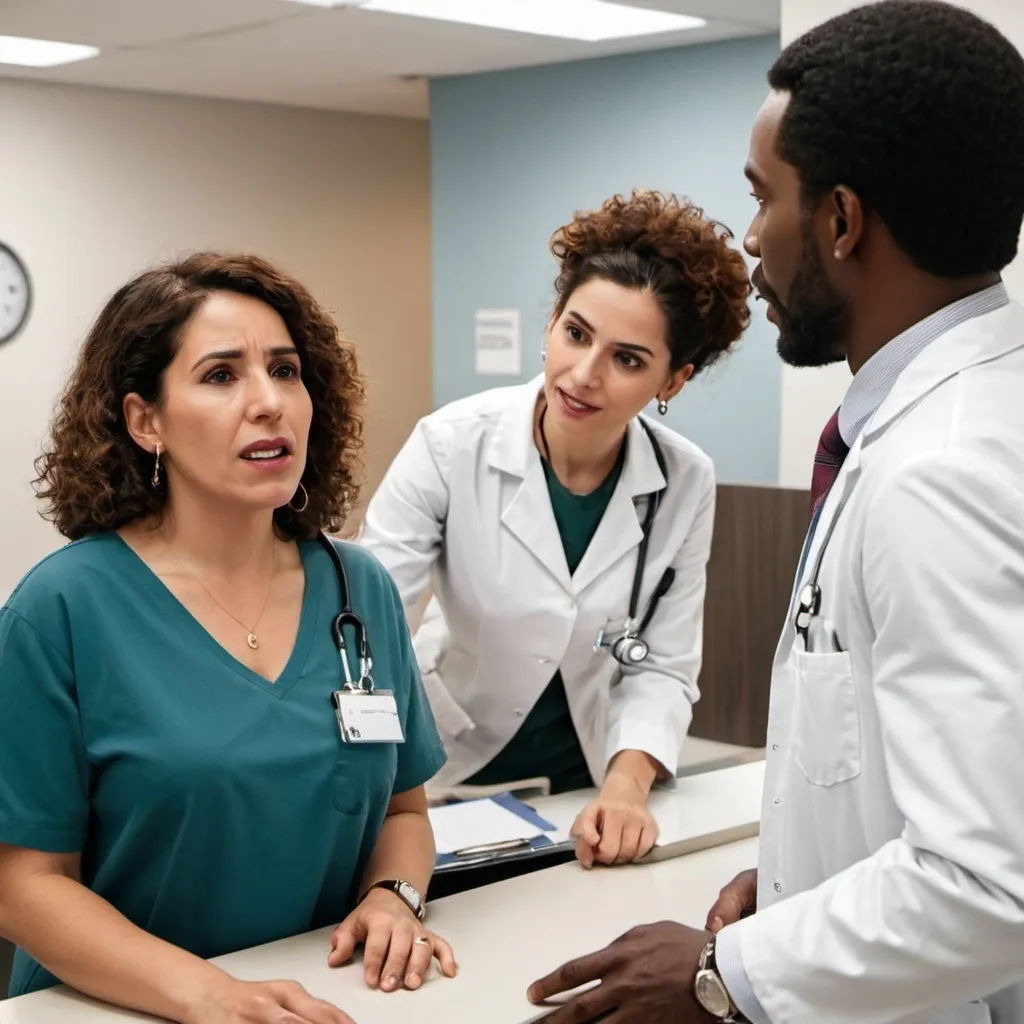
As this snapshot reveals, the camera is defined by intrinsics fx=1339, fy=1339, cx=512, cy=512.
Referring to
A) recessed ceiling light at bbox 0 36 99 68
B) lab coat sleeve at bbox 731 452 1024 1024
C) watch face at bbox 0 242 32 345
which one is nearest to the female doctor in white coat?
lab coat sleeve at bbox 731 452 1024 1024

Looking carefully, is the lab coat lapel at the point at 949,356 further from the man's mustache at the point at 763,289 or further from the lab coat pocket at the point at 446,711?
the lab coat pocket at the point at 446,711

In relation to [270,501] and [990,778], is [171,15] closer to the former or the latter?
[270,501]

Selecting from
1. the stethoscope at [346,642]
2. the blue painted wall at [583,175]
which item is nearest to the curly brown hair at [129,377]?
the stethoscope at [346,642]

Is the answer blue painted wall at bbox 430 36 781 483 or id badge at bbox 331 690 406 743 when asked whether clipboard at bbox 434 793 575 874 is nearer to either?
id badge at bbox 331 690 406 743

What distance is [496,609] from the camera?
2.26 meters

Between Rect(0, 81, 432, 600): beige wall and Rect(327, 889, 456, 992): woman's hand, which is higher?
Rect(0, 81, 432, 600): beige wall

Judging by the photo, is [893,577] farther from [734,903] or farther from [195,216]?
[195,216]

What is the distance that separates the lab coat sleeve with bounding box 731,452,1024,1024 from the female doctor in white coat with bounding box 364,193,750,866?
1043 millimetres

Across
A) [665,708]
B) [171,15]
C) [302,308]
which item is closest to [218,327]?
[302,308]

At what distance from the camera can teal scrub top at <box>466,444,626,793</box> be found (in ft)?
7.58

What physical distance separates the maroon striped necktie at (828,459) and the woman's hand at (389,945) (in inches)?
25.3

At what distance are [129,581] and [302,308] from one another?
0.43 metres

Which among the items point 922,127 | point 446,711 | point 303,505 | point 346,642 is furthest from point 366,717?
point 922,127

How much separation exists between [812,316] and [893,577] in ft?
0.95
